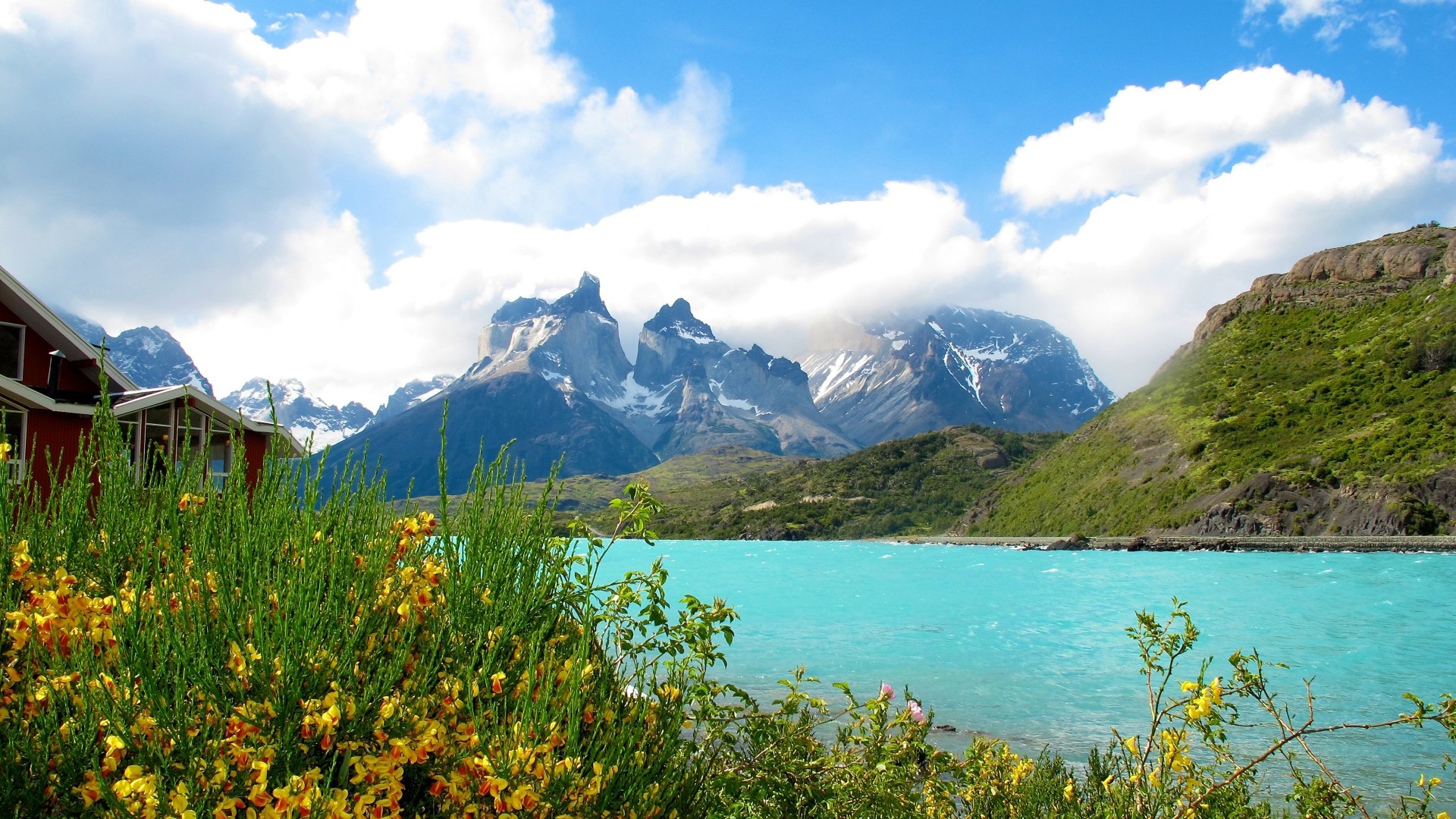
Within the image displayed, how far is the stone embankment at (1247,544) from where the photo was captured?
185 ft

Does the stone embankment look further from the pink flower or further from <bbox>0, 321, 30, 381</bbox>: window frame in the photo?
<bbox>0, 321, 30, 381</bbox>: window frame

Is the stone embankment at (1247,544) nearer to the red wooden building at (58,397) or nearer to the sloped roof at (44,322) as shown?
the red wooden building at (58,397)

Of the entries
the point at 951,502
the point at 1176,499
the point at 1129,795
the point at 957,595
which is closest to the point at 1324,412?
the point at 1176,499

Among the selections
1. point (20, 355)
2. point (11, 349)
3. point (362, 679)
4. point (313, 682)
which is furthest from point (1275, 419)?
point (313, 682)

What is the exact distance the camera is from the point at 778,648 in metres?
29.6

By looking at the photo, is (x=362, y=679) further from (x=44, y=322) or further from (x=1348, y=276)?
(x=1348, y=276)

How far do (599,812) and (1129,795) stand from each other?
312cm

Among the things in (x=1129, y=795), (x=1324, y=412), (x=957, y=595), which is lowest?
(x=957, y=595)

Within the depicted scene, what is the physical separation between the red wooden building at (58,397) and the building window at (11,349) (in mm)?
→ 16

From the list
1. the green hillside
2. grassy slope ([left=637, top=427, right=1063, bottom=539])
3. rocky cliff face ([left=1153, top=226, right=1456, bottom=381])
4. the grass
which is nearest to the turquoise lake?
the grass

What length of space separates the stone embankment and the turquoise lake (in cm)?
185

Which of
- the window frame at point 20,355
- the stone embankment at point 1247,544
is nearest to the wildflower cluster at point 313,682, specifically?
the window frame at point 20,355

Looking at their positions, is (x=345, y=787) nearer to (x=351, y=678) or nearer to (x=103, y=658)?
(x=351, y=678)

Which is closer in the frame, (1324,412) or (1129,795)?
(1129,795)
